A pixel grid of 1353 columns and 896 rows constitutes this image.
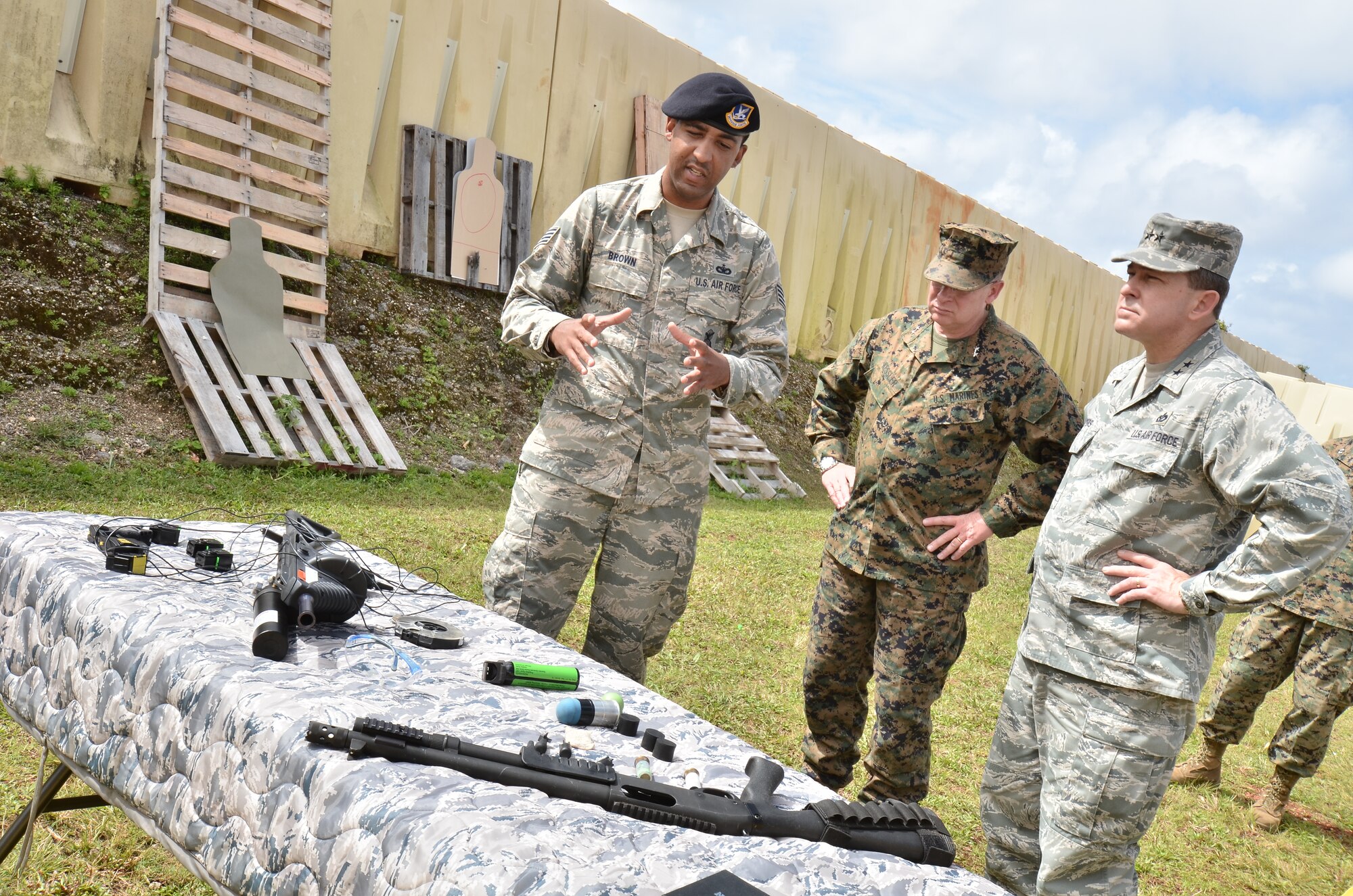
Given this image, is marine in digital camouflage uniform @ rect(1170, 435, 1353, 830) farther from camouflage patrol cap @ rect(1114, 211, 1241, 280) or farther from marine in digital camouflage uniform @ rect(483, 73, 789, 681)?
marine in digital camouflage uniform @ rect(483, 73, 789, 681)

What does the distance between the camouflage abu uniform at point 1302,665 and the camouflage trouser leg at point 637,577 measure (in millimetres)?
2634

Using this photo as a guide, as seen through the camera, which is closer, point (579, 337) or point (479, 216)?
point (579, 337)

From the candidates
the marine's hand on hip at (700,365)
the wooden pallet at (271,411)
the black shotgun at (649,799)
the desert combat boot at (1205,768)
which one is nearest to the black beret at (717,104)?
the marine's hand on hip at (700,365)

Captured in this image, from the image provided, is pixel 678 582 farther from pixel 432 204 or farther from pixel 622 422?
pixel 432 204

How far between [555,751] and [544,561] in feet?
4.41

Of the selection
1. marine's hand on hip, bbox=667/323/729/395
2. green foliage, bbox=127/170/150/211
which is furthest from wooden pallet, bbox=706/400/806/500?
marine's hand on hip, bbox=667/323/729/395

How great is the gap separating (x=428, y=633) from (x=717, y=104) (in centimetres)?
167

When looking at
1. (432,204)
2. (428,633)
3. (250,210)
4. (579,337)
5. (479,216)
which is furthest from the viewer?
(479,216)

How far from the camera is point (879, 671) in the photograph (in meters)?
3.12

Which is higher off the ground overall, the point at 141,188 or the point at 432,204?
the point at 432,204

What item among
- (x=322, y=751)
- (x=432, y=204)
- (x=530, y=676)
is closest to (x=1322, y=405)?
(x=432, y=204)

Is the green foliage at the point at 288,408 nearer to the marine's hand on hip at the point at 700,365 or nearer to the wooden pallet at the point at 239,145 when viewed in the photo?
the wooden pallet at the point at 239,145

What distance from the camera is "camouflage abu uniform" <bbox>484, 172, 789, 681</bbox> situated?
9.70 feet

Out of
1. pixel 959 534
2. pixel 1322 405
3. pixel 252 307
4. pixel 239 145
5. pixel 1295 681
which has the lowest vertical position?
pixel 1295 681
